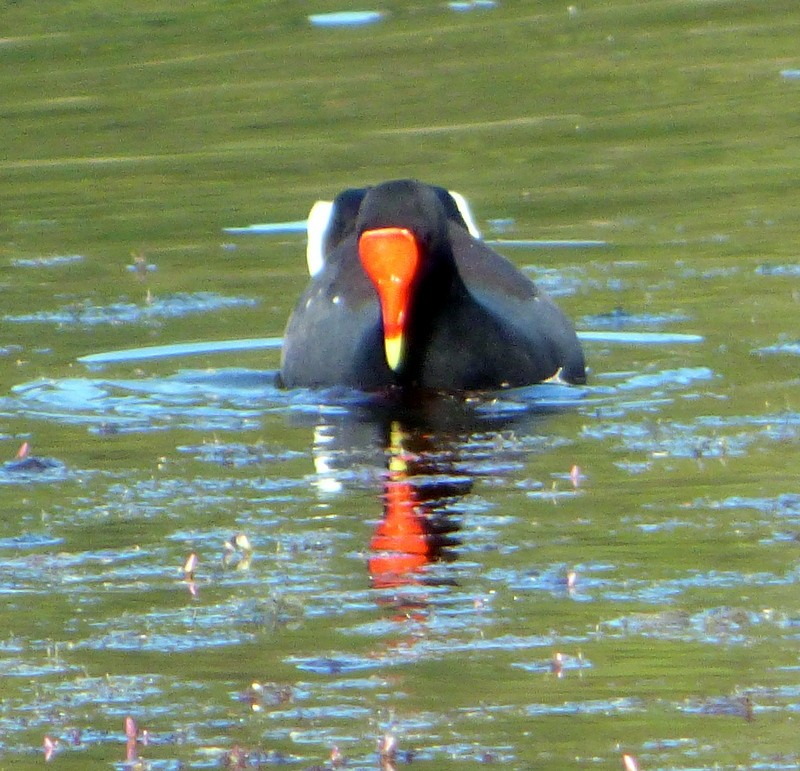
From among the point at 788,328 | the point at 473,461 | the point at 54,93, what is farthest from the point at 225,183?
the point at 473,461

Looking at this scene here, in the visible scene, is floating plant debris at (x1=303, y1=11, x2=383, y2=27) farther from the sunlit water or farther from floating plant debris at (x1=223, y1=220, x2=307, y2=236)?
the sunlit water

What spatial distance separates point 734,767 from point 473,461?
3291 mm

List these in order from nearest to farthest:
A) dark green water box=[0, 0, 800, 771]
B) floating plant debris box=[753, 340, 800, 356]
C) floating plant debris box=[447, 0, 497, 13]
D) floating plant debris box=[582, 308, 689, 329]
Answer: dark green water box=[0, 0, 800, 771]
floating plant debris box=[753, 340, 800, 356]
floating plant debris box=[582, 308, 689, 329]
floating plant debris box=[447, 0, 497, 13]

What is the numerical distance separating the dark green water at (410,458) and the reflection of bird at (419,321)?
25cm

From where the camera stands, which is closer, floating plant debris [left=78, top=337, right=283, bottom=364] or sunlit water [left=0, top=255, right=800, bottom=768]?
sunlit water [left=0, top=255, right=800, bottom=768]

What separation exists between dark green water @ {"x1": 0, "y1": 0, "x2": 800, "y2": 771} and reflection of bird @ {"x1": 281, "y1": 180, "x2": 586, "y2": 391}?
10.0 inches

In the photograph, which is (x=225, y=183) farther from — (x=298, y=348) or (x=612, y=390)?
(x=612, y=390)

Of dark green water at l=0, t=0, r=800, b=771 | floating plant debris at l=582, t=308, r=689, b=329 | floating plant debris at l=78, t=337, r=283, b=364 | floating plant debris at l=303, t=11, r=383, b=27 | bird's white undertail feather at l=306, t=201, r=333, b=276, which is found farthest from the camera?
floating plant debris at l=303, t=11, r=383, b=27

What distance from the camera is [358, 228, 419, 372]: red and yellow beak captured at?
8844mm

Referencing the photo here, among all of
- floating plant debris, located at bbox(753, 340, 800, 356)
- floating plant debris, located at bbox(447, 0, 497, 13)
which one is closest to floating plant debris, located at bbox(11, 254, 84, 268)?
floating plant debris, located at bbox(753, 340, 800, 356)

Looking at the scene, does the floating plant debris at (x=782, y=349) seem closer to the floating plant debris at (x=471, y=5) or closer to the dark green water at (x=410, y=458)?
the dark green water at (x=410, y=458)

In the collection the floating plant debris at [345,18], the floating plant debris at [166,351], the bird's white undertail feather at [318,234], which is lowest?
the floating plant debris at [166,351]

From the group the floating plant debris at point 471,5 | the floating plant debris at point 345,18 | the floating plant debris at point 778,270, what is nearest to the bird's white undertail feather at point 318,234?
the floating plant debris at point 778,270

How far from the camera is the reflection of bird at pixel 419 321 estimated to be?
8.88 m
